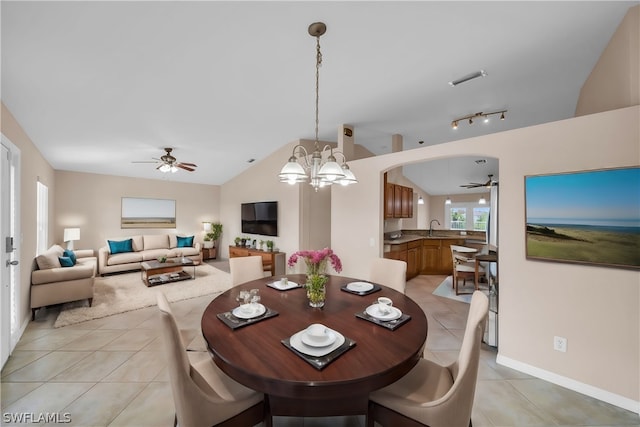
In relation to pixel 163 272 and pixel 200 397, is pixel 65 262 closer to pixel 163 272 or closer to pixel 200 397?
pixel 163 272

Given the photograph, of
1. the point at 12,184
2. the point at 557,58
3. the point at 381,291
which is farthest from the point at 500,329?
the point at 12,184

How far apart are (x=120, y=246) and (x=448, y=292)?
7.34 meters

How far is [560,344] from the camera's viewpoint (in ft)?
6.90

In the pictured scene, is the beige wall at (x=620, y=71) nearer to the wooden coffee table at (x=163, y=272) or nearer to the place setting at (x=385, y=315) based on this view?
the place setting at (x=385, y=315)

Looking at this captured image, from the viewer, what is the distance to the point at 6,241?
91.8 inches

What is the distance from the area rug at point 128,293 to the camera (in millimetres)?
3395

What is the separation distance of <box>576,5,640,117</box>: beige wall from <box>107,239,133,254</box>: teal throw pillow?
27.4ft

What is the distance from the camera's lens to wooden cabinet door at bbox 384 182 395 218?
4.63 m

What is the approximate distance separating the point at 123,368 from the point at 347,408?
219 cm

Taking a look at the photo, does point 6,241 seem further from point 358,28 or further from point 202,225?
point 202,225

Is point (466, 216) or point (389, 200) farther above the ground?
point (389, 200)

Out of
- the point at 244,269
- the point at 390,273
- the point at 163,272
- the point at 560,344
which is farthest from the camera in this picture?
the point at 163,272

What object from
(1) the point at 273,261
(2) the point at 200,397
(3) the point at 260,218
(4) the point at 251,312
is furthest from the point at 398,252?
(2) the point at 200,397

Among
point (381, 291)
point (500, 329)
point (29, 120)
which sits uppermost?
point (29, 120)
